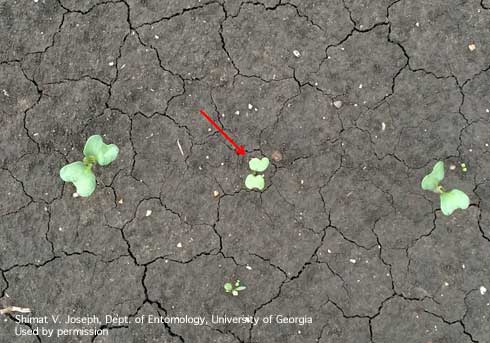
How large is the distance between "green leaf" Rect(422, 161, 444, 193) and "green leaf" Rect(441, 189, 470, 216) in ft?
0.32

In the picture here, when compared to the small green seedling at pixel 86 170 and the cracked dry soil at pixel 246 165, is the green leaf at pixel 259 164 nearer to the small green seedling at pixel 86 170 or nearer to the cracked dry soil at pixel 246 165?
the cracked dry soil at pixel 246 165

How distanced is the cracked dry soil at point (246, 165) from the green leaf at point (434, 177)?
0.52 feet

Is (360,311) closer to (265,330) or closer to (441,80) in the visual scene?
(265,330)

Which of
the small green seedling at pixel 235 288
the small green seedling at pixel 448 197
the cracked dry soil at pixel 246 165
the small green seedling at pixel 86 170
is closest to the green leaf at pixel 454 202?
the small green seedling at pixel 448 197

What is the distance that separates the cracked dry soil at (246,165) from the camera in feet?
9.34

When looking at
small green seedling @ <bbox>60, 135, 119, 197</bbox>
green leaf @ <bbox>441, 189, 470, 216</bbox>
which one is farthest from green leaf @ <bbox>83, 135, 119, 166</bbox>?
green leaf @ <bbox>441, 189, 470, 216</bbox>

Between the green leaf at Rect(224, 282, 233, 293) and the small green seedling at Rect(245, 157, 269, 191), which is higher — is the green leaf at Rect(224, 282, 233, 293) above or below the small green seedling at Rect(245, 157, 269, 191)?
below

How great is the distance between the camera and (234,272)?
286cm

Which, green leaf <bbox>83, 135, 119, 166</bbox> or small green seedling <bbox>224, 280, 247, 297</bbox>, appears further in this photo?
small green seedling <bbox>224, 280, 247, 297</bbox>

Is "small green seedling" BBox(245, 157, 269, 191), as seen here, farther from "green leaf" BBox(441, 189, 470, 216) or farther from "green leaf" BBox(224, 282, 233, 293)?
Answer: "green leaf" BBox(441, 189, 470, 216)

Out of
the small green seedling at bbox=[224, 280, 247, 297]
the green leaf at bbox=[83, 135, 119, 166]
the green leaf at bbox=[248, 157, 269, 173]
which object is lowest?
the small green seedling at bbox=[224, 280, 247, 297]

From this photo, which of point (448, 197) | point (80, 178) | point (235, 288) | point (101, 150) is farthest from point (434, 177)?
point (80, 178)

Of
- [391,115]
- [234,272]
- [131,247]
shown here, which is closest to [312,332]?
[234,272]

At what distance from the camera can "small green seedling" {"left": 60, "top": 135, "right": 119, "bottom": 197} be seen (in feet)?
8.90
